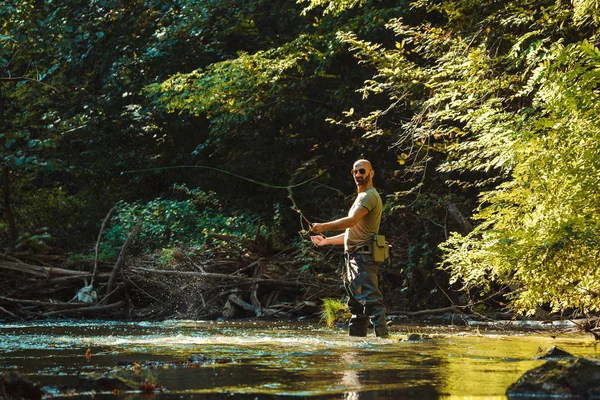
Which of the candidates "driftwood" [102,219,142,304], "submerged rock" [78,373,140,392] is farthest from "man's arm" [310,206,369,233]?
"driftwood" [102,219,142,304]

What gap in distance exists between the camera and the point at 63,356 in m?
8.13

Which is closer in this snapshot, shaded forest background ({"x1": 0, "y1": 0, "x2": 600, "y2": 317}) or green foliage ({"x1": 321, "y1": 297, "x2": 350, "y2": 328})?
shaded forest background ({"x1": 0, "y1": 0, "x2": 600, "y2": 317})

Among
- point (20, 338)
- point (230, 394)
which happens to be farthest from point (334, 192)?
point (230, 394)

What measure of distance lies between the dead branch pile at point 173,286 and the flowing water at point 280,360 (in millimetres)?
3491

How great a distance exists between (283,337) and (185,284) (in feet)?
19.5

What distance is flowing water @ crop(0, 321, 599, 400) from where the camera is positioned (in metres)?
5.70

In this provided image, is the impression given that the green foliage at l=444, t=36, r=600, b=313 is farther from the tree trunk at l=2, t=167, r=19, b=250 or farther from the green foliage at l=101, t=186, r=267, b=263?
the tree trunk at l=2, t=167, r=19, b=250

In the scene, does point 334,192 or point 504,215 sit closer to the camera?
point 504,215

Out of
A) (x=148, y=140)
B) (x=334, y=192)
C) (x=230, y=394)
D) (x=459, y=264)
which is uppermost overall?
(x=148, y=140)

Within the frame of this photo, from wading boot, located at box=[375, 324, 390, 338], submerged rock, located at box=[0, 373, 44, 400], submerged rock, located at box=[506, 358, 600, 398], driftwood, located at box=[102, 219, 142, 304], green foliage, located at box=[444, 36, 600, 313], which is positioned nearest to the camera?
submerged rock, located at box=[0, 373, 44, 400]

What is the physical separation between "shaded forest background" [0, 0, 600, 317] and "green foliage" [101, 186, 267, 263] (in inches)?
2.1

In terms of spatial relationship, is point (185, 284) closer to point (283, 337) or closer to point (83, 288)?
point (83, 288)

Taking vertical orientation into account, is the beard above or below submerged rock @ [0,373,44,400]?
above

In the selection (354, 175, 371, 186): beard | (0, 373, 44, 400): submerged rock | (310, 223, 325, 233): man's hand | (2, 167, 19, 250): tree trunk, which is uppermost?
(2, 167, 19, 250): tree trunk
